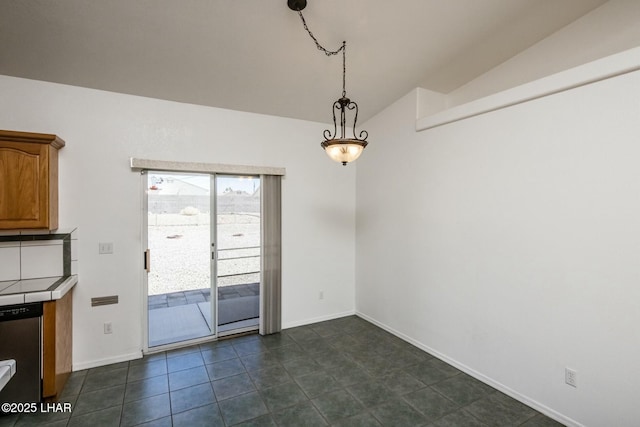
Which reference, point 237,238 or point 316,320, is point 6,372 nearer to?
point 237,238

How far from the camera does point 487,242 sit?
2.89m

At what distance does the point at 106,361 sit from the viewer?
3182mm

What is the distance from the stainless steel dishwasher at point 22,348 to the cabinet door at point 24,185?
2.40ft

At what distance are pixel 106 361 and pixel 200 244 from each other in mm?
1517

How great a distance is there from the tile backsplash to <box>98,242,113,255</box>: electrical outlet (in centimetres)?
21

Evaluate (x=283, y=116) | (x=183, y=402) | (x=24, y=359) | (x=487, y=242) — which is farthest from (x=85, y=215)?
(x=487, y=242)

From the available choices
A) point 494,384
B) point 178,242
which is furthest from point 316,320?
point 494,384

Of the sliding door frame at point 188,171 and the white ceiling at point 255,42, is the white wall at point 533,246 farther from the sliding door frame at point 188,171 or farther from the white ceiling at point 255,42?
the sliding door frame at point 188,171

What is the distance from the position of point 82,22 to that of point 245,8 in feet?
4.10

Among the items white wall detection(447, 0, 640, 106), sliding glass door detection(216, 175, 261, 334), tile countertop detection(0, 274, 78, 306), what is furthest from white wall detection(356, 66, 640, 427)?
tile countertop detection(0, 274, 78, 306)

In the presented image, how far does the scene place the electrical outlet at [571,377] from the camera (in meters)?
2.28

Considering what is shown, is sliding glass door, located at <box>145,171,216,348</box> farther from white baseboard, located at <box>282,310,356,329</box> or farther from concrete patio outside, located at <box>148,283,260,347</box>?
white baseboard, located at <box>282,310,356,329</box>

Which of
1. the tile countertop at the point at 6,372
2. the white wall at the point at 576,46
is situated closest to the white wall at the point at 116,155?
the tile countertop at the point at 6,372

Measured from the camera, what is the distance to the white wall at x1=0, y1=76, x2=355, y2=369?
2.98 meters
